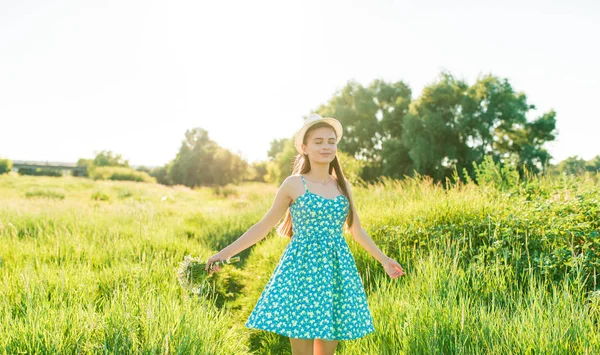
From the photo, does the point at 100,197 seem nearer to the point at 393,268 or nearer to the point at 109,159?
the point at 393,268

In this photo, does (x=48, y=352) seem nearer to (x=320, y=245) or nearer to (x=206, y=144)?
(x=320, y=245)

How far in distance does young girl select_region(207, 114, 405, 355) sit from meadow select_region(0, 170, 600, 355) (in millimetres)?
536

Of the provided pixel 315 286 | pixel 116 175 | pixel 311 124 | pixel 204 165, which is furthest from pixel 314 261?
pixel 116 175

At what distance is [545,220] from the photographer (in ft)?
16.5

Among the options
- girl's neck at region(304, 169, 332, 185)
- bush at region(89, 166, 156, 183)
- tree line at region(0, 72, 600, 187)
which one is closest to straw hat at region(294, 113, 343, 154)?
girl's neck at region(304, 169, 332, 185)

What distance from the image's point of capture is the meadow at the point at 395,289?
2.85 m

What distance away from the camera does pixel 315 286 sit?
2.86 meters

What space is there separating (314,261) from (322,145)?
0.83 metres

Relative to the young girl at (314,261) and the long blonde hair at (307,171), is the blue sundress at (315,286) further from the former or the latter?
the long blonde hair at (307,171)

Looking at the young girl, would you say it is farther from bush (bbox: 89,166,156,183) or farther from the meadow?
bush (bbox: 89,166,156,183)

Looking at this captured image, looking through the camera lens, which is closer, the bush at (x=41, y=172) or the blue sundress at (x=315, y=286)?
the blue sundress at (x=315, y=286)

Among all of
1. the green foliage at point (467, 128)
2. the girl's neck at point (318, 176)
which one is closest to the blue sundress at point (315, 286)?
the girl's neck at point (318, 176)

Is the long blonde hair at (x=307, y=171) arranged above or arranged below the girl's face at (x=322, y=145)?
below

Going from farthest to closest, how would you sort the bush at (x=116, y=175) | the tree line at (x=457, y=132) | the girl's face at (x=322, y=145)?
1. the bush at (x=116, y=175)
2. the tree line at (x=457, y=132)
3. the girl's face at (x=322, y=145)
